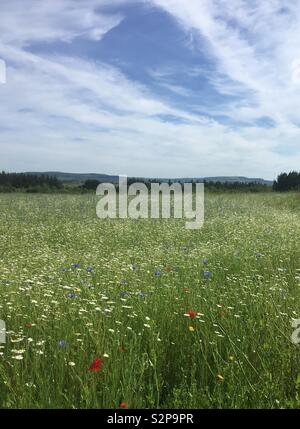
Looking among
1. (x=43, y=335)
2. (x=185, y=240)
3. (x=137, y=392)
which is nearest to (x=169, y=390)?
(x=137, y=392)

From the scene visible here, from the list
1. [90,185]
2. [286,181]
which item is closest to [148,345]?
[90,185]

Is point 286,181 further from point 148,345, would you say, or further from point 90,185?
point 148,345

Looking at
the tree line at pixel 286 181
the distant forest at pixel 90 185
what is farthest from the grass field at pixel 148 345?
the tree line at pixel 286 181

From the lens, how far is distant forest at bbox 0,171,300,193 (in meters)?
59.2

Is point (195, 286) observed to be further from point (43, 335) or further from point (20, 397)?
point (20, 397)

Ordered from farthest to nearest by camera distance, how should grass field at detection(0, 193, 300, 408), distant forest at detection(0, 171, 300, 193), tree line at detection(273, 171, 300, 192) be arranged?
1. tree line at detection(273, 171, 300, 192)
2. distant forest at detection(0, 171, 300, 193)
3. grass field at detection(0, 193, 300, 408)

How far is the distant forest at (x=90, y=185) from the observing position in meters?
59.2

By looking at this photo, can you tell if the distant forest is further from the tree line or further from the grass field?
the grass field

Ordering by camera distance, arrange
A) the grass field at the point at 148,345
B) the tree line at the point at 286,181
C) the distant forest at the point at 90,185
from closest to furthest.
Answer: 1. the grass field at the point at 148,345
2. the distant forest at the point at 90,185
3. the tree line at the point at 286,181

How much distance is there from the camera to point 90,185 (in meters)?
62.1

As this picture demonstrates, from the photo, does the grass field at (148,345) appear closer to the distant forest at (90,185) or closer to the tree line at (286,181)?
the distant forest at (90,185)

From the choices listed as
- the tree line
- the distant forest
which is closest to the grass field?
the distant forest

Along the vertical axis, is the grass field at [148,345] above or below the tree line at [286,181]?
below
